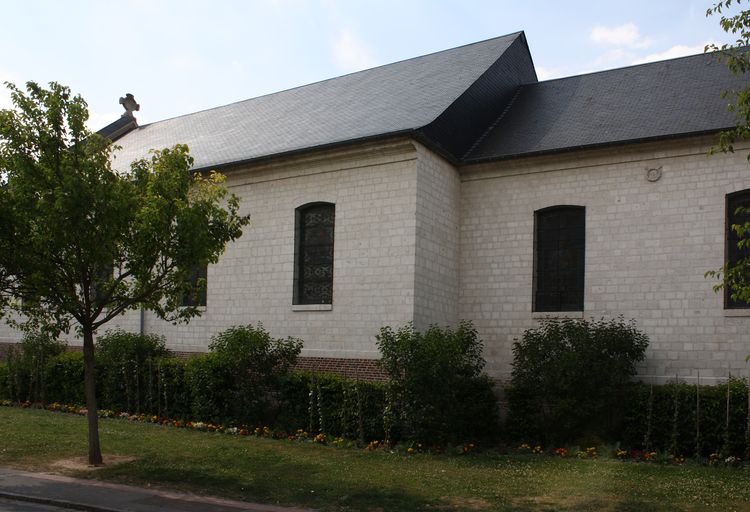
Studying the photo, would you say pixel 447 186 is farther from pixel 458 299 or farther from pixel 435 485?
pixel 435 485

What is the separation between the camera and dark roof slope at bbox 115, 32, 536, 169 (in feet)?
59.1

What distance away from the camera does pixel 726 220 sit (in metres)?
14.9

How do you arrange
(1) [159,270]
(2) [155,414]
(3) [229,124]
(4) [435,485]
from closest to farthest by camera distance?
(4) [435,485] < (1) [159,270] < (2) [155,414] < (3) [229,124]

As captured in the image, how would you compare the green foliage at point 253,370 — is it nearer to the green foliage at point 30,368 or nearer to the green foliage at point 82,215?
the green foliage at point 82,215

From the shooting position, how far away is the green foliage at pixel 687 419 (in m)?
12.6

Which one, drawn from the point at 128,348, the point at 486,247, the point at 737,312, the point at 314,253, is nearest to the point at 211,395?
the point at 128,348

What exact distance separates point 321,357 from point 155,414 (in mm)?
4415

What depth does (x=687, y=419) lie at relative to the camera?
13047 millimetres

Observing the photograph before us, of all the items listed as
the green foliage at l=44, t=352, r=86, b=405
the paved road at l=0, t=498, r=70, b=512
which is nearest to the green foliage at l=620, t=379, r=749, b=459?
the paved road at l=0, t=498, r=70, b=512

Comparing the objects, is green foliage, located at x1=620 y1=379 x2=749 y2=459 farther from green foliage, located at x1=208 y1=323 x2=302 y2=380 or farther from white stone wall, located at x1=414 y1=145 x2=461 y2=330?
green foliage, located at x1=208 y1=323 x2=302 y2=380

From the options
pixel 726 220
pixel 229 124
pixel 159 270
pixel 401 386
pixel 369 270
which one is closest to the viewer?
pixel 159 270

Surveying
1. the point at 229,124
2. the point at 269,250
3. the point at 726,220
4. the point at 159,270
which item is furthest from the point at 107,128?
the point at 726,220

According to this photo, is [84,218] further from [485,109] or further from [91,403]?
[485,109]

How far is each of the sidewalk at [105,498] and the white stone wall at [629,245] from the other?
8581 millimetres
